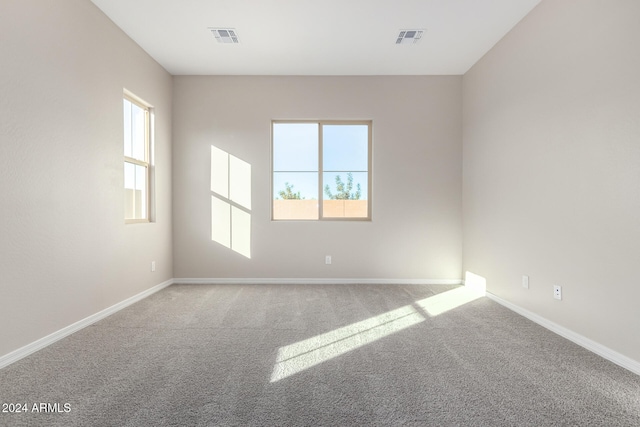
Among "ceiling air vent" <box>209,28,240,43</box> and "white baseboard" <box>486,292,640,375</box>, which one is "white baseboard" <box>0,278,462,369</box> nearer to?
"white baseboard" <box>486,292,640,375</box>

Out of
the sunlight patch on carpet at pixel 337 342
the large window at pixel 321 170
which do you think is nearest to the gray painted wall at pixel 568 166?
the sunlight patch on carpet at pixel 337 342

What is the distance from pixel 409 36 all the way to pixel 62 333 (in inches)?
169

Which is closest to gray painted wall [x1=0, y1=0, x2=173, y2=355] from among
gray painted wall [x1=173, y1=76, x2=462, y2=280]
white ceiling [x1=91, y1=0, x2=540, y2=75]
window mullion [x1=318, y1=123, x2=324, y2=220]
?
white ceiling [x1=91, y1=0, x2=540, y2=75]

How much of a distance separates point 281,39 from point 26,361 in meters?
3.58

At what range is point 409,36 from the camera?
3.49 metres

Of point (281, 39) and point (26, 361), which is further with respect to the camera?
point (281, 39)

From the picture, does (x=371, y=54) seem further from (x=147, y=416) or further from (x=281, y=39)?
(x=147, y=416)

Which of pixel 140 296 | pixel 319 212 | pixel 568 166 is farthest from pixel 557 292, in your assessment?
pixel 140 296

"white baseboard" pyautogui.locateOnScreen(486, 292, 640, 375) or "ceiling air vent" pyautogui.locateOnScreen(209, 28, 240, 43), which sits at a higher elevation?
"ceiling air vent" pyautogui.locateOnScreen(209, 28, 240, 43)

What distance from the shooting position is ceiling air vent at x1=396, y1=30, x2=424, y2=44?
3.41 metres

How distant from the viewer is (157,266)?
4133 millimetres

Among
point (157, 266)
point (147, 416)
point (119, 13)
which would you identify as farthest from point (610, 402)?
point (119, 13)

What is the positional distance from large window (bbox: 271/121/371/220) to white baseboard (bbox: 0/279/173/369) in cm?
203

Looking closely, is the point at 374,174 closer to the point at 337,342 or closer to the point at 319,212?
the point at 319,212
